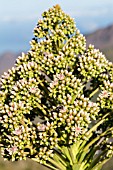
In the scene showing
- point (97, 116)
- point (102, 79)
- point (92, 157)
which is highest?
point (102, 79)

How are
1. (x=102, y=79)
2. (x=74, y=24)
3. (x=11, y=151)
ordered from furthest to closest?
1. (x=74, y=24)
2. (x=102, y=79)
3. (x=11, y=151)

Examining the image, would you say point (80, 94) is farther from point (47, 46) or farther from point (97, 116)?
point (47, 46)

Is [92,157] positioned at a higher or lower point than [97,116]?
lower

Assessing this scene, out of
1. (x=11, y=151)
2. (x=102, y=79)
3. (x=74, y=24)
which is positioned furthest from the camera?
(x=74, y=24)

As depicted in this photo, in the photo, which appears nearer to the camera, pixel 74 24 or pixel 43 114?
pixel 43 114

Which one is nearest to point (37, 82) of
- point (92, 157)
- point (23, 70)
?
point (23, 70)

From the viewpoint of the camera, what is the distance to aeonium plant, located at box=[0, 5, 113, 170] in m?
8.64

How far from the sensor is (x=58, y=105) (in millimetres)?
8953

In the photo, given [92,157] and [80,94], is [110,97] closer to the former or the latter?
[80,94]

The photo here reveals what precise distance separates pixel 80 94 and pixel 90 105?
21.7 inches

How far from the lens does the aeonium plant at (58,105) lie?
28.3ft

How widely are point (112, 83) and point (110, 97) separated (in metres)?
0.32

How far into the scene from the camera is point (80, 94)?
9.24 meters

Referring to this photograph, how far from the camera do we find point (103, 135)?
9.18 metres
